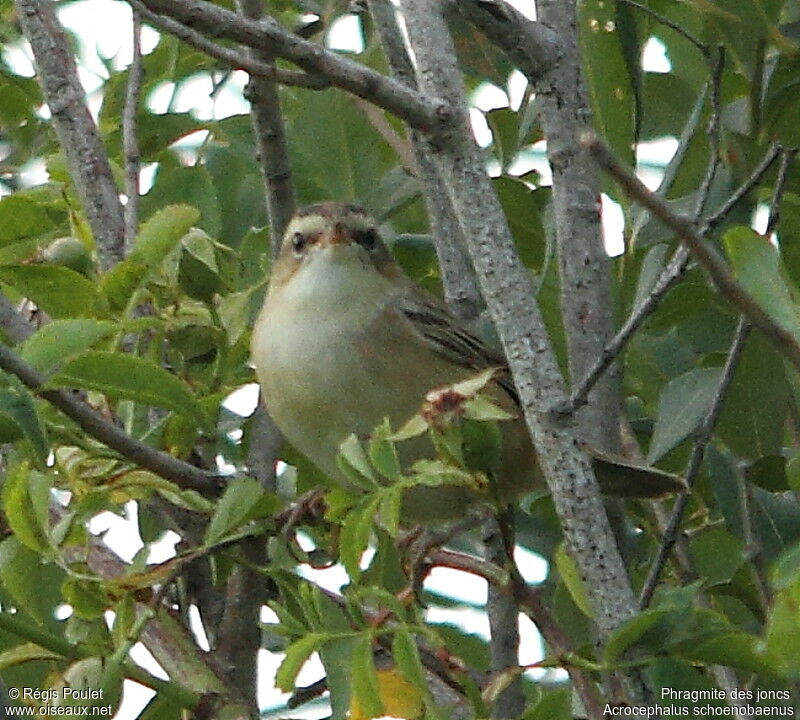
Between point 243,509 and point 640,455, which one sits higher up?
point 640,455

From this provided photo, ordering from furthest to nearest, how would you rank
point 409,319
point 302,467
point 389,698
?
1. point 409,319
2. point 302,467
3. point 389,698

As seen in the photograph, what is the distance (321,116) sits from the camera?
128 inches

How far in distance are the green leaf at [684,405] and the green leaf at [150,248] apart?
856 millimetres

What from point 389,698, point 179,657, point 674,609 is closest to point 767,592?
point 674,609

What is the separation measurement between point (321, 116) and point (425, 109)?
1.25m

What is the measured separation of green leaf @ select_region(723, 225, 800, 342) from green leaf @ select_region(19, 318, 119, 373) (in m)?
0.82

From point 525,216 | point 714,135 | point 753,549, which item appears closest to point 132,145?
point 525,216

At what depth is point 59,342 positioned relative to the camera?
1.91 metres

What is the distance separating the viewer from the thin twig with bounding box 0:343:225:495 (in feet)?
6.18

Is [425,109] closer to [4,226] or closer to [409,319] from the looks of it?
[4,226]

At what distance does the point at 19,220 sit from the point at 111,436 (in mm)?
364

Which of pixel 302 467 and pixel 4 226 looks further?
pixel 302 467

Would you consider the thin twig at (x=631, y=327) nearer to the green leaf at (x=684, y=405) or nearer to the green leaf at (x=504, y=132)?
the green leaf at (x=684, y=405)

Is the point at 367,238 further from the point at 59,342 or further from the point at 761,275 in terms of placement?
the point at 761,275
